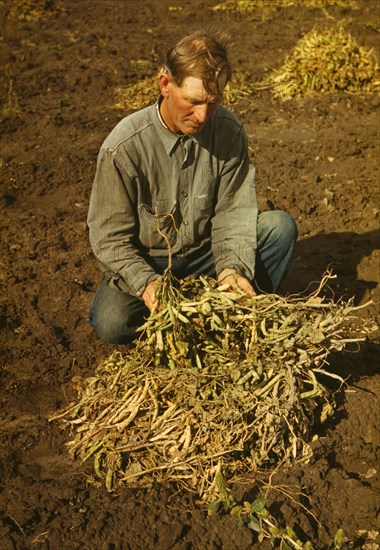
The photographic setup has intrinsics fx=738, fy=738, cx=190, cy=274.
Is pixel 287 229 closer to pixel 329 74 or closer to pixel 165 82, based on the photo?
pixel 165 82

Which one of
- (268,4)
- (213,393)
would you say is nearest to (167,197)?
(213,393)

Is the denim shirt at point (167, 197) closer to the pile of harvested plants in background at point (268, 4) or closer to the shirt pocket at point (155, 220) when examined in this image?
the shirt pocket at point (155, 220)

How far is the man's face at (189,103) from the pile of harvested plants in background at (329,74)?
4004 mm

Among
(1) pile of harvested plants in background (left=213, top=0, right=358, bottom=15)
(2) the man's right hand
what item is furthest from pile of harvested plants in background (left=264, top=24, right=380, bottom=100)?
(2) the man's right hand

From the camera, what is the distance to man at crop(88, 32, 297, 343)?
10.1 ft

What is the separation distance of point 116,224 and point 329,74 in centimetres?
436

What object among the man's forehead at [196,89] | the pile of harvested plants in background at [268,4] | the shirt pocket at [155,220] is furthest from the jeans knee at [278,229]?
the pile of harvested plants in background at [268,4]

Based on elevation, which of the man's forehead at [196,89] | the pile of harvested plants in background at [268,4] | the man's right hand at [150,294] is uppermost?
the man's forehead at [196,89]

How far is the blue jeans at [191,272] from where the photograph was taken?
3531 millimetres

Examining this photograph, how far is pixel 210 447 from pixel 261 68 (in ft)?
18.0

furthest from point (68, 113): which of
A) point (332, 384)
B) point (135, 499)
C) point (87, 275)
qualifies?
point (135, 499)

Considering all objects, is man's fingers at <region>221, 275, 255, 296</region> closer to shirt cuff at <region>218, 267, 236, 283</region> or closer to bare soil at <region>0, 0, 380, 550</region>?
shirt cuff at <region>218, 267, 236, 283</region>

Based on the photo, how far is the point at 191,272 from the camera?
373 centimetres

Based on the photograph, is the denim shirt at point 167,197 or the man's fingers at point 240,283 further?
the denim shirt at point 167,197
